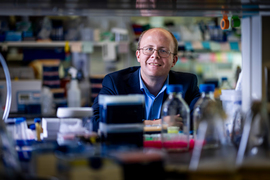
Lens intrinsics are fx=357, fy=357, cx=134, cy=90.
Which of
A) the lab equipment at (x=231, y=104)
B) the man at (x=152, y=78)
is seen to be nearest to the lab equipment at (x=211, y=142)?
the lab equipment at (x=231, y=104)

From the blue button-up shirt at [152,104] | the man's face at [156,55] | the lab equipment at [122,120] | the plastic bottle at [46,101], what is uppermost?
the man's face at [156,55]

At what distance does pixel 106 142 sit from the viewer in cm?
128

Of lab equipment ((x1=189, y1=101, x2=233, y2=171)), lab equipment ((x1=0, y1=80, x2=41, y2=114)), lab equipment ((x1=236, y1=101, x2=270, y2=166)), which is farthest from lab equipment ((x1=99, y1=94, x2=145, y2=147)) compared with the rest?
lab equipment ((x1=0, y1=80, x2=41, y2=114))

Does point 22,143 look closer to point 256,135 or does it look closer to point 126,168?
point 126,168

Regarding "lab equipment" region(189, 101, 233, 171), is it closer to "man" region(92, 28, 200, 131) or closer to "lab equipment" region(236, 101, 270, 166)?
"lab equipment" region(236, 101, 270, 166)

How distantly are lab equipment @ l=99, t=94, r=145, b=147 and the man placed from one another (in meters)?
1.08

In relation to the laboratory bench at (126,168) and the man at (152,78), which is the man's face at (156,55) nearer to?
the man at (152,78)

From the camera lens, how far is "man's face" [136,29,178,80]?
94.6 inches

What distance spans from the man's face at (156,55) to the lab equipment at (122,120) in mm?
1141

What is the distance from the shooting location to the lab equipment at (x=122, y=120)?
128 centimetres

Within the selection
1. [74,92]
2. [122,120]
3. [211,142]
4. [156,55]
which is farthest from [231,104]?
[74,92]

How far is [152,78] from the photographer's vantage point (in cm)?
254

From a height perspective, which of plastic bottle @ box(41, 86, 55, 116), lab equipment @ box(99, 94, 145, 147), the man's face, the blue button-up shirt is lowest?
plastic bottle @ box(41, 86, 55, 116)

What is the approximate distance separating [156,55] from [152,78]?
193 mm
